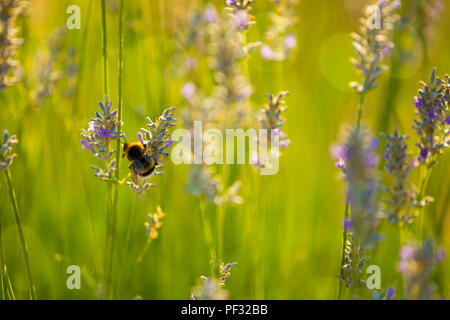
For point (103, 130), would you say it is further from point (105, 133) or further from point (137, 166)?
point (137, 166)

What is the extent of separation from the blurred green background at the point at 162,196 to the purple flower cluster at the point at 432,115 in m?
0.41

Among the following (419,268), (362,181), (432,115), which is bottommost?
(419,268)

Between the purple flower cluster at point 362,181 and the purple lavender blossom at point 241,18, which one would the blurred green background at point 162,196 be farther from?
the purple flower cluster at point 362,181

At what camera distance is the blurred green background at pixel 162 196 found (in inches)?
60.4

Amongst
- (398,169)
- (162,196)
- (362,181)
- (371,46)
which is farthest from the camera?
(162,196)

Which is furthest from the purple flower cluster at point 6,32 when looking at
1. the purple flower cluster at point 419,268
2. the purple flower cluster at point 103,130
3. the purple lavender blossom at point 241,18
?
the purple flower cluster at point 419,268

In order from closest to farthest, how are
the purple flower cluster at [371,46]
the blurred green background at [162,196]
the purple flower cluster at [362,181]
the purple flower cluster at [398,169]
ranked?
the purple flower cluster at [362,181]
the purple flower cluster at [398,169]
the purple flower cluster at [371,46]
the blurred green background at [162,196]

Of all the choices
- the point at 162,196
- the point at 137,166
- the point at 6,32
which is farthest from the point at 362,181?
the point at 162,196

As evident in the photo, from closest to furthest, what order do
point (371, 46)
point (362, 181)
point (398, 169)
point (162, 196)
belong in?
point (362, 181)
point (398, 169)
point (371, 46)
point (162, 196)

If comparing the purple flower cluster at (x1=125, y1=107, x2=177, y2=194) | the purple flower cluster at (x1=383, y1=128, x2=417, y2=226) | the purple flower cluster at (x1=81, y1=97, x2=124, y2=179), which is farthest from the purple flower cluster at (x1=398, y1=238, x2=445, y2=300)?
the purple flower cluster at (x1=81, y1=97, x2=124, y2=179)

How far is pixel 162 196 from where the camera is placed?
162 cm

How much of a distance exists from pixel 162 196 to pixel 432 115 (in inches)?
37.9
